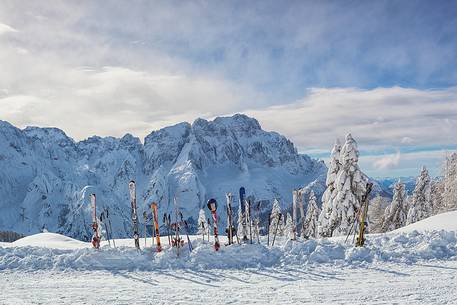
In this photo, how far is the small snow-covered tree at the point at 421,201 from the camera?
153ft

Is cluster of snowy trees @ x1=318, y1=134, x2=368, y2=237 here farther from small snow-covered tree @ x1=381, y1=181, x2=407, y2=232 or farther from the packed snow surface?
the packed snow surface

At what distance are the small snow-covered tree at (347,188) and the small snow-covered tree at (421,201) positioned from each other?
16.0 meters

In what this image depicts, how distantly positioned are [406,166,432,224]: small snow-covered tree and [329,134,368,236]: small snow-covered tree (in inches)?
630

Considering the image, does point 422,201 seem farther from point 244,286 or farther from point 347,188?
point 244,286

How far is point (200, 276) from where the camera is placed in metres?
12.6

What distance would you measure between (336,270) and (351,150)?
74.3 feet

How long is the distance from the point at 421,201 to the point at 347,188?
18106 mm

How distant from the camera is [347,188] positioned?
3388 cm

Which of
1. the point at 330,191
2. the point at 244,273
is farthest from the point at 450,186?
the point at 244,273

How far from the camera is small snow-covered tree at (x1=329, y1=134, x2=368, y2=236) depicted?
111 ft

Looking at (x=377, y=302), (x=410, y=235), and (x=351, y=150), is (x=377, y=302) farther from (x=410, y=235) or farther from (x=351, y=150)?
(x=351, y=150)

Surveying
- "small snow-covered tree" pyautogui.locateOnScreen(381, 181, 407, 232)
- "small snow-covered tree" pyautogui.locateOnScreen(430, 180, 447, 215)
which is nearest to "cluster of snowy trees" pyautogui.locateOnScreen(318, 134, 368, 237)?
"small snow-covered tree" pyautogui.locateOnScreen(381, 181, 407, 232)

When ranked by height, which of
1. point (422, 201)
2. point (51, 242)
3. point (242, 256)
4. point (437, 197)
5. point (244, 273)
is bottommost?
point (244, 273)

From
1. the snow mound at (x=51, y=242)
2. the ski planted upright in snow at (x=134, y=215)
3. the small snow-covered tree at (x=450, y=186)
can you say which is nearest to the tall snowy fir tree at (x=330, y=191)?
the small snow-covered tree at (x=450, y=186)
